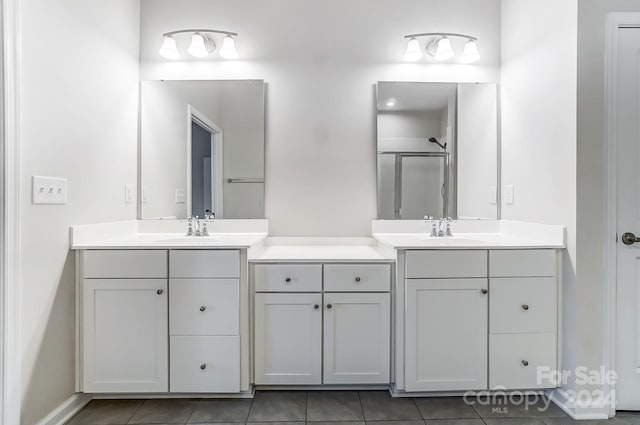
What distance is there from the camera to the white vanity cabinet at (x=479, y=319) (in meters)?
1.85

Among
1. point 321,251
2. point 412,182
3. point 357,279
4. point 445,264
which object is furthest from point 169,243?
point 412,182

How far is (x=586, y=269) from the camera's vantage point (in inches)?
69.2

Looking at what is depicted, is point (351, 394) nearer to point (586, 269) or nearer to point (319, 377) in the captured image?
point (319, 377)

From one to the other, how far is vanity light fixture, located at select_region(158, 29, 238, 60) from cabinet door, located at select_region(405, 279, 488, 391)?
1.84 m

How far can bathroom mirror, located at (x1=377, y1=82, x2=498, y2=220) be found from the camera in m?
2.43

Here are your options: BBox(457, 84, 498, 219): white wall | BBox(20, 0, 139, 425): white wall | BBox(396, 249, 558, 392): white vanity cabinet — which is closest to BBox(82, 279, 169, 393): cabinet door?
BBox(20, 0, 139, 425): white wall

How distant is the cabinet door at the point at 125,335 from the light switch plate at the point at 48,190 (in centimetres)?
44

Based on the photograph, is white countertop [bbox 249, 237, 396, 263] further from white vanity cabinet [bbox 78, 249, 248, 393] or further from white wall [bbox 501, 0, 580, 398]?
white wall [bbox 501, 0, 580, 398]

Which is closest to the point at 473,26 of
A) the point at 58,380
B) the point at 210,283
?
the point at 210,283

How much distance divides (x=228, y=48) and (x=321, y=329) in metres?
1.85

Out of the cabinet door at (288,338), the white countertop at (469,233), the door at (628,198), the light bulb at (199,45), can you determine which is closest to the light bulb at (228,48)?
the light bulb at (199,45)

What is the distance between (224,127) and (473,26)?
1.82 meters

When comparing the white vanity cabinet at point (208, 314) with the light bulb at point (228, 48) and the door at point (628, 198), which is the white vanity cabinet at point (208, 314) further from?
the door at point (628, 198)

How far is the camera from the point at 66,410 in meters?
1.75
